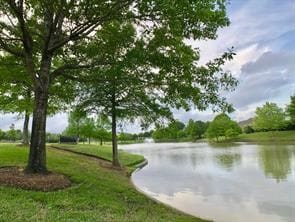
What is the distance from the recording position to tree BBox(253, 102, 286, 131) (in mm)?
77550

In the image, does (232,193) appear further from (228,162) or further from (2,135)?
(2,135)

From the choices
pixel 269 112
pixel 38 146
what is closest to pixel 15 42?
pixel 38 146

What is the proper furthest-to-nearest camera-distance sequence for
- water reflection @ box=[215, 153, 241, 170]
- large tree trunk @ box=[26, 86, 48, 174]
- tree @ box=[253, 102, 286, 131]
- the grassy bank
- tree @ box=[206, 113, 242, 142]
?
tree @ box=[206, 113, 242, 142] < tree @ box=[253, 102, 286, 131] < the grassy bank < water reflection @ box=[215, 153, 241, 170] < large tree trunk @ box=[26, 86, 48, 174]

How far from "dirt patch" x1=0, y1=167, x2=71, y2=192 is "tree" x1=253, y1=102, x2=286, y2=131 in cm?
7154

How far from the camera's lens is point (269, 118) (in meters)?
79.3

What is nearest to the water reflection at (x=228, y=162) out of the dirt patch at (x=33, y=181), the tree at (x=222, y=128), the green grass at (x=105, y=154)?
the green grass at (x=105, y=154)

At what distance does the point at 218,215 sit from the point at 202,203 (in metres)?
Answer: 1.85

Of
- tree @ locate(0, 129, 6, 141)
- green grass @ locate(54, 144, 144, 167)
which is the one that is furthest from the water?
tree @ locate(0, 129, 6, 141)

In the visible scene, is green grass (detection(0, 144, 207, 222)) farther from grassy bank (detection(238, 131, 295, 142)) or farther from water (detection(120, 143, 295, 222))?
grassy bank (detection(238, 131, 295, 142))

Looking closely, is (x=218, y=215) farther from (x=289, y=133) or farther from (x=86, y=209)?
(x=289, y=133)

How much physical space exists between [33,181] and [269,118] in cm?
7431

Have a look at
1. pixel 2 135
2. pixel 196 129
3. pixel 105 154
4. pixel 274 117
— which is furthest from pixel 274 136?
pixel 2 135

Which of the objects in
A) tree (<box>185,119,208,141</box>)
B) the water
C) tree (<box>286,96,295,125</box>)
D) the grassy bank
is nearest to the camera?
the water

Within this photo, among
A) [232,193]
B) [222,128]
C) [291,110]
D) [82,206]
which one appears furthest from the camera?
[222,128]
